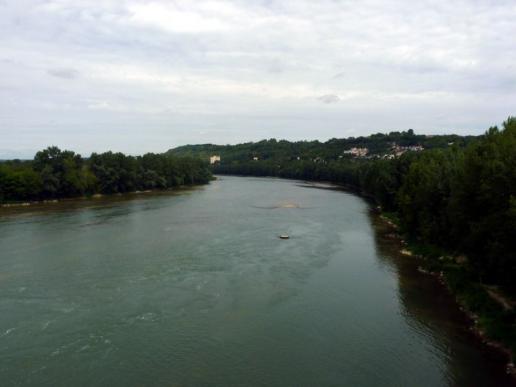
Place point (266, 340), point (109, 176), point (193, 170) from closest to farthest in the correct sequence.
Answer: point (266, 340)
point (109, 176)
point (193, 170)

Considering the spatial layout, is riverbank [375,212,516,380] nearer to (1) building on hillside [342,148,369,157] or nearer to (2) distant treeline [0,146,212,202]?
(2) distant treeline [0,146,212,202]

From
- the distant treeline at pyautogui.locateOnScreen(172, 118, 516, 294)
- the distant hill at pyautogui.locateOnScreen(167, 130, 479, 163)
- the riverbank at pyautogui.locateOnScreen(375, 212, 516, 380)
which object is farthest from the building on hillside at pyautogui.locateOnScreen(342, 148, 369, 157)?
the riverbank at pyautogui.locateOnScreen(375, 212, 516, 380)

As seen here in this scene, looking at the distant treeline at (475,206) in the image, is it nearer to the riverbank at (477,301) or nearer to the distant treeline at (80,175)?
the riverbank at (477,301)

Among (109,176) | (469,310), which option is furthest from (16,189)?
(469,310)

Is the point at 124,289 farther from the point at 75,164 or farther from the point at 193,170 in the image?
the point at 193,170

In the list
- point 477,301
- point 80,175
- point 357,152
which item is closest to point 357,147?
point 357,152

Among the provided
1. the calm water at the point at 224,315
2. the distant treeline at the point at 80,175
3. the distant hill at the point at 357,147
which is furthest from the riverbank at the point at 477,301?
the distant hill at the point at 357,147
